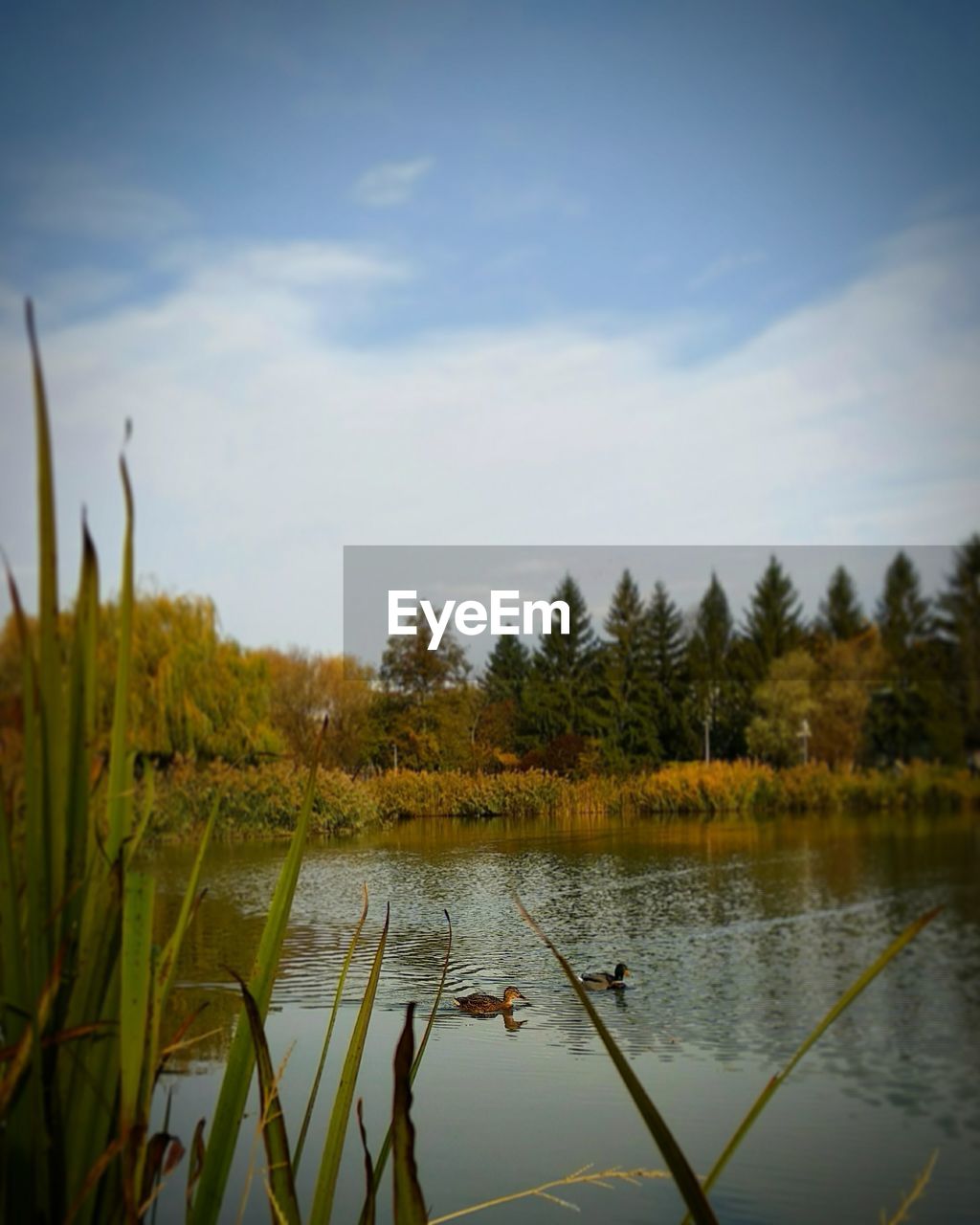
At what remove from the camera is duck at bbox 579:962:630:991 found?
3564 mm

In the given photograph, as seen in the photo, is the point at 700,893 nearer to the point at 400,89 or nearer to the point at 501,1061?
the point at 501,1061

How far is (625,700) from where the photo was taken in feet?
14.9

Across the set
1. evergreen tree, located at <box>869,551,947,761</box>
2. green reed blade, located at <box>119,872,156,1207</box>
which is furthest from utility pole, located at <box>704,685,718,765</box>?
green reed blade, located at <box>119,872,156,1207</box>

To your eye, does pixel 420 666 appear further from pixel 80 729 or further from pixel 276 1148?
pixel 80 729

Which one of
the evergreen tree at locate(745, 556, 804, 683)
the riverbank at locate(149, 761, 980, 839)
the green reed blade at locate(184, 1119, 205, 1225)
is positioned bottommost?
the riverbank at locate(149, 761, 980, 839)

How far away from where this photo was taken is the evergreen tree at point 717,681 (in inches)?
196

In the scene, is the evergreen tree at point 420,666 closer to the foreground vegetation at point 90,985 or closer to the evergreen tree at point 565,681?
the evergreen tree at point 565,681

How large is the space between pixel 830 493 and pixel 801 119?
163cm

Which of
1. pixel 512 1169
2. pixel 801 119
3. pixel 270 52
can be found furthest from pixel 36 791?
pixel 801 119

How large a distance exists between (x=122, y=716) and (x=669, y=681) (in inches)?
173

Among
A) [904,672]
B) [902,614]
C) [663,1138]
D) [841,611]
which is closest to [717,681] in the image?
[841,611]

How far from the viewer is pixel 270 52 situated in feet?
13.5

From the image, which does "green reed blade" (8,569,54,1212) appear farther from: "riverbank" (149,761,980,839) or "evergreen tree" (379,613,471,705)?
"evergreen tree" (379,613,471,705)

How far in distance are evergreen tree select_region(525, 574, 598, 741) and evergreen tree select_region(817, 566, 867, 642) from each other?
1851 millimetres
